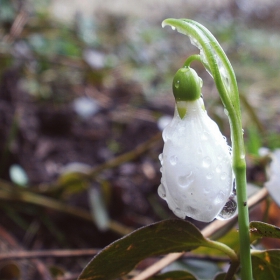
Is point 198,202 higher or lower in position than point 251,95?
higher

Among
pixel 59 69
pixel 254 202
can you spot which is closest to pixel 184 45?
pixel 59 69

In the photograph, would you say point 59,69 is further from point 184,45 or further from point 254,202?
point 184,45

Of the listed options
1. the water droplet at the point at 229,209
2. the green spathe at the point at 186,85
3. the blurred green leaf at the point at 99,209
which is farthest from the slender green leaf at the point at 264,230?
the blurred green leaf at the point at 99,209

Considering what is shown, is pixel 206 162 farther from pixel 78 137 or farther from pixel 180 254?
pixel 78 137

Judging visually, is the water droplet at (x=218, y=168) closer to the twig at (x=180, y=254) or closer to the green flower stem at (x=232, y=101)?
the green flower stem at (x=232, y=101)

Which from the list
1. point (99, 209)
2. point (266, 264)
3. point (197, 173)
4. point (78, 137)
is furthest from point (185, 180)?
point (78, 137)

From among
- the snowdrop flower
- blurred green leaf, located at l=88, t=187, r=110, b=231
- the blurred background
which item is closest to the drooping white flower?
the snowdrop flower
